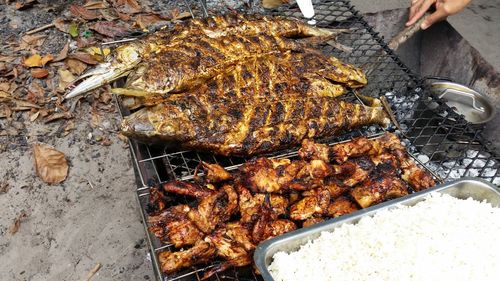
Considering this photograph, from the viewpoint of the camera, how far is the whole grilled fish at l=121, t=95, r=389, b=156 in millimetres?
3090

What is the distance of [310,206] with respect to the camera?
2.97 metres

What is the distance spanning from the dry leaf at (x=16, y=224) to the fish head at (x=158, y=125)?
2.05 metres

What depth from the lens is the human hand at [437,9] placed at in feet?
15.1

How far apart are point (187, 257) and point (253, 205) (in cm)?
62

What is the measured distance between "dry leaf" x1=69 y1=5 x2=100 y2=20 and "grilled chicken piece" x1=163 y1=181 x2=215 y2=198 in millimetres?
4519

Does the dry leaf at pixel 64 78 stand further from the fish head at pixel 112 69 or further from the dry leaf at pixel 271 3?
the dry leaf at pixel 271 3

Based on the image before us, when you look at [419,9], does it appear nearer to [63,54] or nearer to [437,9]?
[437,9]

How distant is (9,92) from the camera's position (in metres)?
5.29

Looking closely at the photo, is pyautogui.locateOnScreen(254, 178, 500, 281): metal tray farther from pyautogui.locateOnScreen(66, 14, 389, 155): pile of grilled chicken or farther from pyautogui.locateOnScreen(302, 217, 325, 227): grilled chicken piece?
pyautogui.locateOnScreen(66, 14, 389, 155): pile of grilled chicken

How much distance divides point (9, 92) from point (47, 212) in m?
1.96

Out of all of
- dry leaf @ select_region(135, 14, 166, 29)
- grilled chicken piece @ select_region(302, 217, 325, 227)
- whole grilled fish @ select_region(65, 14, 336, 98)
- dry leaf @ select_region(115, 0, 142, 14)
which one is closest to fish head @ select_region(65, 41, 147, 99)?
whole grilled fish @ select_region(65, 14, 336, 98)

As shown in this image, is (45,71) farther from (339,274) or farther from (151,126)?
(339,274)

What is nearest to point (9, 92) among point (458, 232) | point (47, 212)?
point (47, 212)

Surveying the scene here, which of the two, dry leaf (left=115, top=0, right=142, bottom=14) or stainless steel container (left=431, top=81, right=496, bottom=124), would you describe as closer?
stainless steel container (left=431, top=81, right=496, bottom=124)
